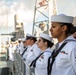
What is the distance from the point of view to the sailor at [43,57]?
305cm

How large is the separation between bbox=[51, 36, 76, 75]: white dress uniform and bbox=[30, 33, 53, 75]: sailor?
746mm

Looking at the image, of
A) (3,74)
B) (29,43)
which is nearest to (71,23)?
(29,43)

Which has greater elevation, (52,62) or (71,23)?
(71,23)

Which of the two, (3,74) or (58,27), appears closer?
(58,27)

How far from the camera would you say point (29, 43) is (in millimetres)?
4855

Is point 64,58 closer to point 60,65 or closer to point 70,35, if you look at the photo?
point 60,65

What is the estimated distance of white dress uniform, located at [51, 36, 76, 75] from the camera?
7.33 ft

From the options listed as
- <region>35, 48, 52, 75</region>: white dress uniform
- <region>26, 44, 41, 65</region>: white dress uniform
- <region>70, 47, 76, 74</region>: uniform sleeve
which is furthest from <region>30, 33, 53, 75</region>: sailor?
<region>70, 47, 76, 74</region>: uniform sleeve

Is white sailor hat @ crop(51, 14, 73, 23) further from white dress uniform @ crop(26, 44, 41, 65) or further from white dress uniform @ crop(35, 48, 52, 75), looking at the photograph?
white dress uniform @ crop(26, 44, 41, 65)

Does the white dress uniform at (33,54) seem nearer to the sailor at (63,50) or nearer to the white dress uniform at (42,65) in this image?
the white dress uniform at (42,65)

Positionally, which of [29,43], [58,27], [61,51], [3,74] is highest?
[58,27]

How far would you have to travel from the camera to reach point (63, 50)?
227 centimetres

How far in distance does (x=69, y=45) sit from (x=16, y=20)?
19.2m

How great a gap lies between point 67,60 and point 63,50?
0.09 metres
